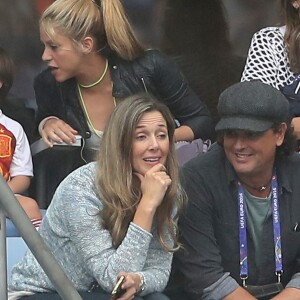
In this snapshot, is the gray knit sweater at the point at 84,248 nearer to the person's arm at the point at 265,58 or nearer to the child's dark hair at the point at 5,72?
the person's arm at the point at 265,58

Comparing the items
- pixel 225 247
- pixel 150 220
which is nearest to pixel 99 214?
pixel 150 220

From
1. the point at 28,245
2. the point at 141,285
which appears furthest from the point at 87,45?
the point at 28,245

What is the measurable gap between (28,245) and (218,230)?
118cm

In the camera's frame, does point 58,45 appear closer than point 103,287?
No

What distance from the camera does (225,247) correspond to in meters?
4.07

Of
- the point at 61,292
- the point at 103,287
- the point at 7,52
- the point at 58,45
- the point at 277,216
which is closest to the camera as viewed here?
the point at 61,292

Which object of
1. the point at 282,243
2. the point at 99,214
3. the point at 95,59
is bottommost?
the point at 282,243

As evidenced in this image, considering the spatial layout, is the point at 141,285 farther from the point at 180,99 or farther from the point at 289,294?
the point at 180,99

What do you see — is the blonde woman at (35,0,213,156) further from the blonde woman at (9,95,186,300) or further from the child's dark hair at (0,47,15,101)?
the blonde woman at (9,95,186,300)

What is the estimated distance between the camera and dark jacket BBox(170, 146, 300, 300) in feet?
13.2

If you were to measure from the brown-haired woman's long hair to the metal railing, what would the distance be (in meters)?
1.85

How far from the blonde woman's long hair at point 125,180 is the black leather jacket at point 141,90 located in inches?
28.3

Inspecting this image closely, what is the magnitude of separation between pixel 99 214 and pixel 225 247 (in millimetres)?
552

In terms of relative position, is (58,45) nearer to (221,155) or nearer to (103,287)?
(221,155)
